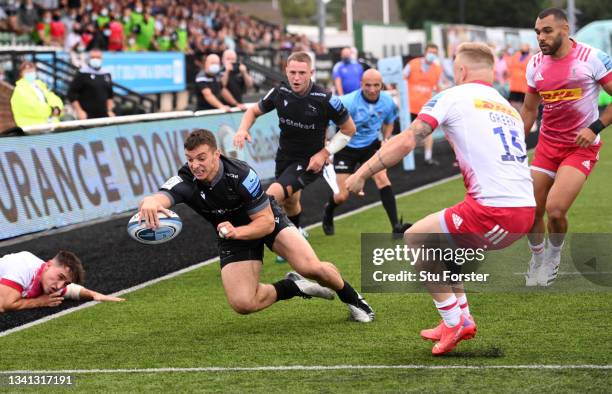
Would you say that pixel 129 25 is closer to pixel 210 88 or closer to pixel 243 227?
pixel 210 88

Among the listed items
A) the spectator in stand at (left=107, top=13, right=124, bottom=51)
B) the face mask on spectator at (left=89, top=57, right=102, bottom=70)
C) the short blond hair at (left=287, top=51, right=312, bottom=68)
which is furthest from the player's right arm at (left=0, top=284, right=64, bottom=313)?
the spectator in stand at (left=107, top=13, right=124, bottom=51)

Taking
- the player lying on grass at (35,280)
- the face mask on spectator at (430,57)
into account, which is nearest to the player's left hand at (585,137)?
the player lying on grass at (35,280)

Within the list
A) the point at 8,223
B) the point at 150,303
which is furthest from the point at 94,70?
the point at 150,303

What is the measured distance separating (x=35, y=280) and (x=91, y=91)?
11.7 metres

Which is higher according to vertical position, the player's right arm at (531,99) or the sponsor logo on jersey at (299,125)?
the player's right arm at (531,99)

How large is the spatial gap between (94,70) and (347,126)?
8588 mm

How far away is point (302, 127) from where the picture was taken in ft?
39.3

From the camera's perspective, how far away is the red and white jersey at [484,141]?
714cm

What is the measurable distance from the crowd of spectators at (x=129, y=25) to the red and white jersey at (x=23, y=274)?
1839 centimetres

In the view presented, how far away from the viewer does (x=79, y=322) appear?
370 inches

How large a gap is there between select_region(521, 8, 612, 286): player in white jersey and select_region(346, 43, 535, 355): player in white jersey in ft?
7.10

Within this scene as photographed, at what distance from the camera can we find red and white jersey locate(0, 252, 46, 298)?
789cm

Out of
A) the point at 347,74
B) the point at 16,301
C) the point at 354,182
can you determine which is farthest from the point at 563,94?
the point at 347,74

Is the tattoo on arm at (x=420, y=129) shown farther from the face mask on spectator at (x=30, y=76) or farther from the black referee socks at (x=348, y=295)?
the face mask on spectator at (x=30, y=76)
